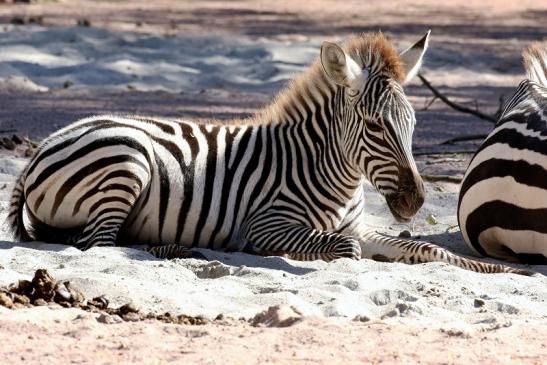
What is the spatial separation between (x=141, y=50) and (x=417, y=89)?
3.80 meters

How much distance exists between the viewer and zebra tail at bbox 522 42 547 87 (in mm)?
9047

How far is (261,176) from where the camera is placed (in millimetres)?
8008

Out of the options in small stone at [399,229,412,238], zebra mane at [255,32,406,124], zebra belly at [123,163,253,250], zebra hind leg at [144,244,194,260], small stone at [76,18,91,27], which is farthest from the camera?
small stone at [76,18,91,27]

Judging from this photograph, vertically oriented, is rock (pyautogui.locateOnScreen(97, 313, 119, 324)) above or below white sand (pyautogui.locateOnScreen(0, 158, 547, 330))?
above

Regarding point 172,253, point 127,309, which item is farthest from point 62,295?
point 172,253

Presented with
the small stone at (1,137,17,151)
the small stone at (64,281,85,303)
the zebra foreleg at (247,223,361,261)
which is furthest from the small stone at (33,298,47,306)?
the small stone at (1,137,17,151)

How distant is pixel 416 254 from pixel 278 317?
2355mm

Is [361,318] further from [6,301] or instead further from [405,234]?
[405,234]

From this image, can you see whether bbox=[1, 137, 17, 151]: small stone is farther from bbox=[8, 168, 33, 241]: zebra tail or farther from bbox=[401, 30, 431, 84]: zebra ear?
bbox=[401, 30, 431, 84]: zebra ear

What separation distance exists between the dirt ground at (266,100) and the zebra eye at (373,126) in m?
2.09

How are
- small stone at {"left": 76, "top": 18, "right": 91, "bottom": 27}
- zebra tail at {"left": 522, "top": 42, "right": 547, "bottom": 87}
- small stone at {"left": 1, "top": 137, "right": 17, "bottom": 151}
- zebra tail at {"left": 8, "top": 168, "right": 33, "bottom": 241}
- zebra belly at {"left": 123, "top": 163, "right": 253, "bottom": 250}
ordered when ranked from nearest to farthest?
zebra tail at {"left": 8, "top": 168, "right": 33, "bottom": 241}
zebra belly at {"left": 123, "top": 163, "right": 253, "bottom": 250}
zebra tail at {"left": 522, "top": 42, "right": 547, "bottom": 87}
small stone at {"left": 1, "top": 137, "right": 17, "bottom": 151}
small stone at {"left": 76, "top": 18, "right": 91, "bottom": 27}

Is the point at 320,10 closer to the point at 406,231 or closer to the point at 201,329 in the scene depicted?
the point at 406,231

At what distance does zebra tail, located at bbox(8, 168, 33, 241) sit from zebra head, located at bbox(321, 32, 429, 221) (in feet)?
6.46

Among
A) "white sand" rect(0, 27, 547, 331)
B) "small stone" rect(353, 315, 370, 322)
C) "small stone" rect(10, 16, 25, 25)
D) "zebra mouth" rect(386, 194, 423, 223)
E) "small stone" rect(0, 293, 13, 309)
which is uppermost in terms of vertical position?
"zebra mouth" rect(386, 194, 423, 223)
